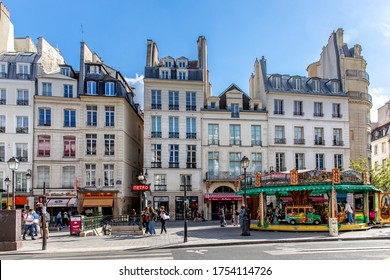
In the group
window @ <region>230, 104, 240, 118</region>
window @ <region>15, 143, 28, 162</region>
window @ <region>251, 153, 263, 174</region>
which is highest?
window @ <region>230, 104, 240, 118</region>

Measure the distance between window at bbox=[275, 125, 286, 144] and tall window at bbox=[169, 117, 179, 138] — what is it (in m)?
10.1

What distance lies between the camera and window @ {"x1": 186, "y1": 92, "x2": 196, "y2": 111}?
132 feet

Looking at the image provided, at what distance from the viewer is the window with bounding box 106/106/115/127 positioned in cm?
3806

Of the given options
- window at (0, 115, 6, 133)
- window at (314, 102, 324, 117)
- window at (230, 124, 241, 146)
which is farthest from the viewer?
window at (314, 102, 324, 117)

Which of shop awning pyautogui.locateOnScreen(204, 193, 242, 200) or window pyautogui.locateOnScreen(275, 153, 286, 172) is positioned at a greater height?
window pyautogui.locateOnScreen(275, 153, 286, 172)

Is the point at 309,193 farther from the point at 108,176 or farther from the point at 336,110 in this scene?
the point at 336,110

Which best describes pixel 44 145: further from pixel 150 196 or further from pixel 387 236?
pixel 387 236

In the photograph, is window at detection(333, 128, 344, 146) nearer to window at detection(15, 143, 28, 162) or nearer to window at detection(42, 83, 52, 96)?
window at detection(42, 83, 52, 96)

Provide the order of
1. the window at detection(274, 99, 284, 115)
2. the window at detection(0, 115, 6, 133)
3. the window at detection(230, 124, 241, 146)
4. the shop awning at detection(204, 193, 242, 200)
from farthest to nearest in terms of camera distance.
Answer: the window at detection(274, 99, 284, 115), the window at detection(230, 124, 241, 146), the shop awning at detection(204, 193, 242, 200), the window at detection(0, 115, 6, 133)

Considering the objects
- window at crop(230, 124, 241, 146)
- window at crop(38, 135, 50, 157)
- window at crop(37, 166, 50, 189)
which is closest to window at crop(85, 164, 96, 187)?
window at crop(37, 166, 50, 189)

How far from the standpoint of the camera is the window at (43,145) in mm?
36750

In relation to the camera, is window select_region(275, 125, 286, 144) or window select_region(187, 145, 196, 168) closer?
window select_region(187, 145, 196, 168)

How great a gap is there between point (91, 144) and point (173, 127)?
25.8 ft

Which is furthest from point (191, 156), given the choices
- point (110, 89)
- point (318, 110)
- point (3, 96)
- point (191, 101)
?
point (3, 96)
